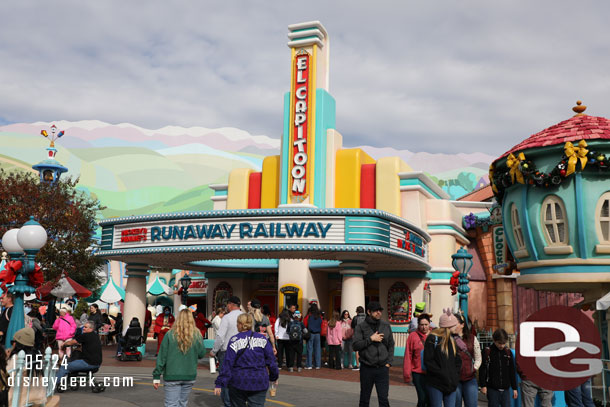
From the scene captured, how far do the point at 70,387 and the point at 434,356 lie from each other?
808 centimetres

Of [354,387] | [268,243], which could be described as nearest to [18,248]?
[354,387]

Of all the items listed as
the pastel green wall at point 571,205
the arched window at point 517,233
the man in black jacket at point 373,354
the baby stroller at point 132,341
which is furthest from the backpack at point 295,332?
the man in black jacket at point 373,354

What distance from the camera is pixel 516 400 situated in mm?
9523

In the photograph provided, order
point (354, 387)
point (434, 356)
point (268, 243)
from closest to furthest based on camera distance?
1. point (434, 356)
2. point (354, 387)
3. point (268, 243)

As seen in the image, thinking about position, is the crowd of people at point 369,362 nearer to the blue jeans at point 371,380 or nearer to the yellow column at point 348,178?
the blue jeans at point 371,380

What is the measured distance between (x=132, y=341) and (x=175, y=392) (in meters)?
12.0

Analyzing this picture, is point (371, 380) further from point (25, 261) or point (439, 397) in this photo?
point (25, 261)

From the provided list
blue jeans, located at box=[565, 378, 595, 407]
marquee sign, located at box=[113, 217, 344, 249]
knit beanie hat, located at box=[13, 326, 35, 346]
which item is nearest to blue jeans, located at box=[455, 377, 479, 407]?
blue jeans, located at box=[565, 378, 595, 407]

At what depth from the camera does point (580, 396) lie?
996cm

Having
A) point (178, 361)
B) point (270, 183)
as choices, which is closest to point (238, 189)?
point (270, 183)

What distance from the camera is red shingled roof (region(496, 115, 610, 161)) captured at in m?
12.1

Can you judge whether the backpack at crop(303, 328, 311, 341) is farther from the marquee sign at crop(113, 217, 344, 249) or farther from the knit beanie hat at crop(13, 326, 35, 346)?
the knit beanie hat at crop(13, 326, 35, 346)

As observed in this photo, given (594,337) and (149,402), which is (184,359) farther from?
(594,337)

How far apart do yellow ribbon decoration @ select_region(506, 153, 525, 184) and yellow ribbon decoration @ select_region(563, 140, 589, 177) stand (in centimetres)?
98
